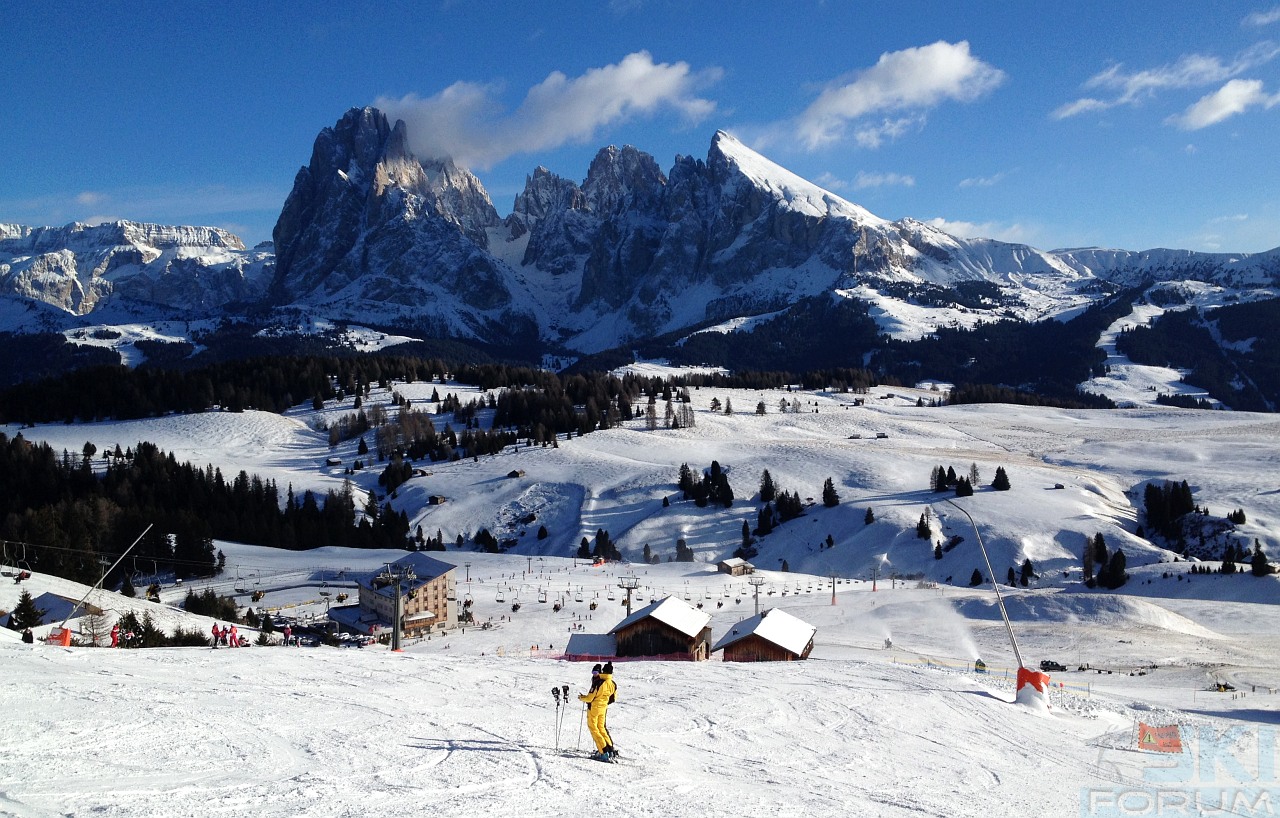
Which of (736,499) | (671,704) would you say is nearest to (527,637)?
(671,704)

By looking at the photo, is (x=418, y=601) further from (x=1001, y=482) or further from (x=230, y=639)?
(x=1001, y=482)

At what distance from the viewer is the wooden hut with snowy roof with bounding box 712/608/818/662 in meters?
41.7

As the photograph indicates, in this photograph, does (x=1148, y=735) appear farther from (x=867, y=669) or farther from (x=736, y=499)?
(x=736, y=499)

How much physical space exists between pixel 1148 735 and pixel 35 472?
5151 inches

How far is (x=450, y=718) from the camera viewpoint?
1833cm

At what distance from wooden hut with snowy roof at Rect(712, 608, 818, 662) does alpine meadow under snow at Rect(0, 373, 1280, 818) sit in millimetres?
5657

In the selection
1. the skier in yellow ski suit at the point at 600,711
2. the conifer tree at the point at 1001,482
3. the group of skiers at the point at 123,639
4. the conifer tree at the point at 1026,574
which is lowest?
the conifer tree at the point at 1026,574

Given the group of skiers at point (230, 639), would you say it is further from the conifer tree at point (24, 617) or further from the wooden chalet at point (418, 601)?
the wooden chalet at point (418, 601)

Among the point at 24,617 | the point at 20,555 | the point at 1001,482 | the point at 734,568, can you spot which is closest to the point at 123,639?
the point at 24,617

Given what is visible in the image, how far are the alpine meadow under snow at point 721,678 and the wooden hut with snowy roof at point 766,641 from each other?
18.6ft

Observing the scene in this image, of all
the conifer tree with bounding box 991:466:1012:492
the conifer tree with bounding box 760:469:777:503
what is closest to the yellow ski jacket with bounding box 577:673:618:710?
the conifer tree with bounding box 760:469:777:503

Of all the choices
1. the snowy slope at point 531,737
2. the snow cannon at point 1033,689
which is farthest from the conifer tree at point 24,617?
the snow cannon at point 1033,689

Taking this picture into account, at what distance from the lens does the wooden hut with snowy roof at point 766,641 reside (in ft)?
137

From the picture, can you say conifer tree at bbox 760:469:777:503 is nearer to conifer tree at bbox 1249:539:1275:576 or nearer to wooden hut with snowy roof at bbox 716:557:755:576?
wooden hut with snowy roof at bbox 716:557:755:576
